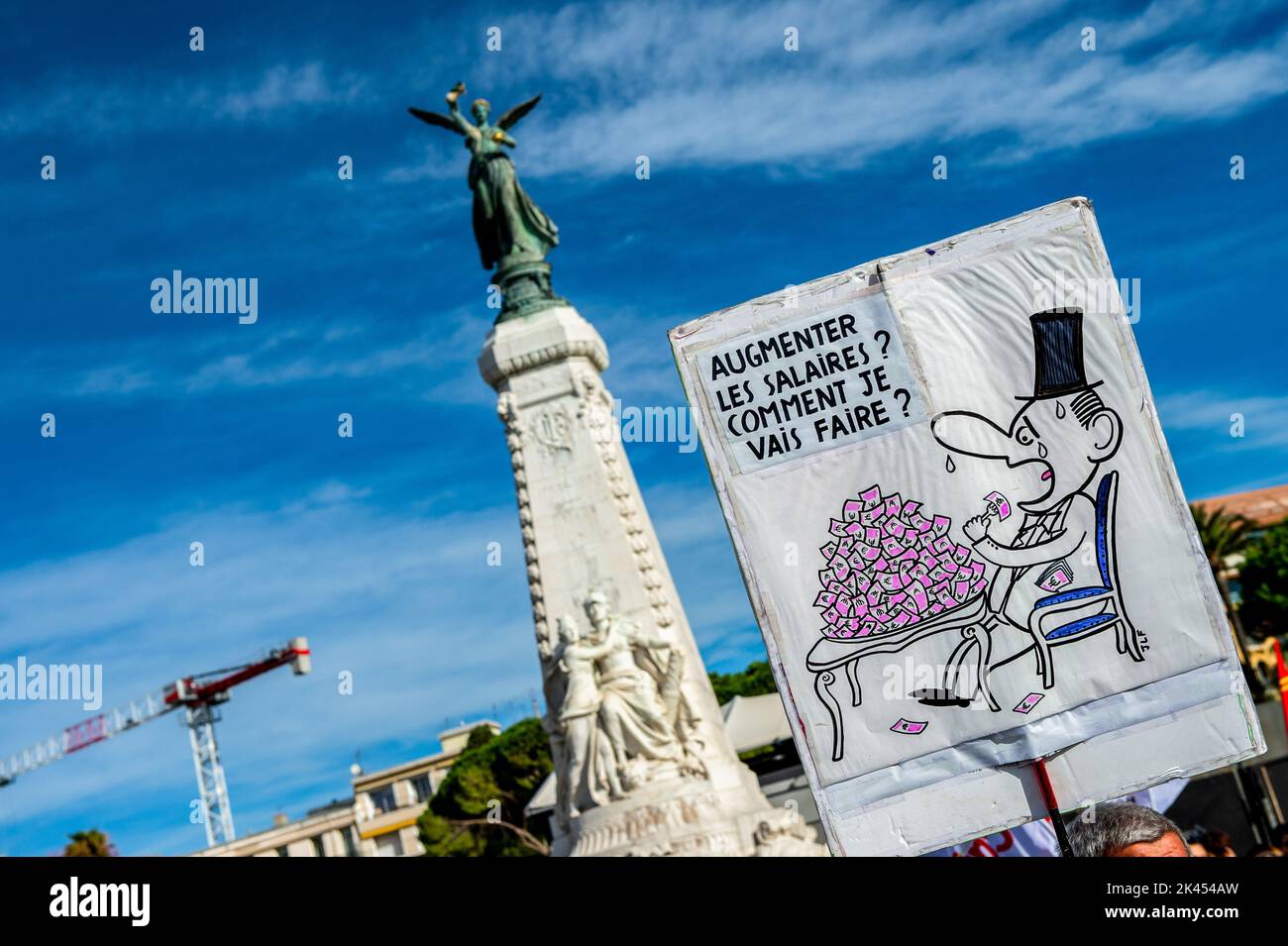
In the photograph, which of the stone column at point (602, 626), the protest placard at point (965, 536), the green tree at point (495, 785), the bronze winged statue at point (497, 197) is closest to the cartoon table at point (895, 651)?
the protest placard at point (965, 536)

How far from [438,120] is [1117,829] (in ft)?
78.6

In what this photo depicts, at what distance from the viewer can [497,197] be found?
2556cm

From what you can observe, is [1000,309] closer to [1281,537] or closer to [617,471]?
[617,471]

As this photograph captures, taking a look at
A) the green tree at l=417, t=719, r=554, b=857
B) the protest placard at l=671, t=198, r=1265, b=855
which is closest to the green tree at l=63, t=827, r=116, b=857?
the green tree at l=417, t=719, r=554, b=857

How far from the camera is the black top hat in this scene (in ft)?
16.5

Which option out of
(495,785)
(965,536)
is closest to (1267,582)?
(495,785)

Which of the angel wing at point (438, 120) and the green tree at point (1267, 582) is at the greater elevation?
the angel wing at point (438, 120)

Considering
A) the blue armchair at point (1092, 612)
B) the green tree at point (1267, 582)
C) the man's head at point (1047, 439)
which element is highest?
the green tree at point (1267, 582)

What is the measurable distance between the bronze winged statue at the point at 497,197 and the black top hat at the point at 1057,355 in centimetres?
2066

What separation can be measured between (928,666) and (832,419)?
38.0 inches

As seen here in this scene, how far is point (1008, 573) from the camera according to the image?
4.91 meters

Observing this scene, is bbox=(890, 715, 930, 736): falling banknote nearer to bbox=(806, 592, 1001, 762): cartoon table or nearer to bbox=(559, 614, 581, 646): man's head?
bbox=(806, 592, 1001, 762): cartoon table

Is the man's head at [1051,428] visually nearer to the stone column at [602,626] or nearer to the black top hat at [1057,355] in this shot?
the black top hat at [1057,355]

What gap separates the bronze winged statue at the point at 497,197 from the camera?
83.5ft
